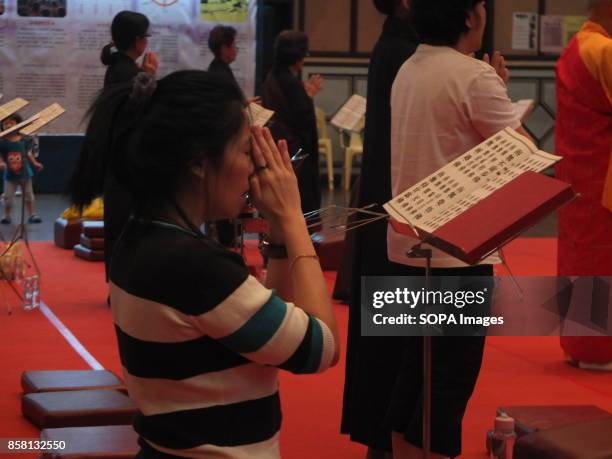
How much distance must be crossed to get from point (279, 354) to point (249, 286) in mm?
101

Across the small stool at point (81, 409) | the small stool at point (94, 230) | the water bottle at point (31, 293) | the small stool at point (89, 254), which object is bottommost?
the small stool at point (89, 254)

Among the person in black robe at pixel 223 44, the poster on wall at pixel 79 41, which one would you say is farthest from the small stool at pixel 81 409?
the poster on wall at pixel 79 41

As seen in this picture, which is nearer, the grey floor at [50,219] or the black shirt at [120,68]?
the black shirt at [120,68]

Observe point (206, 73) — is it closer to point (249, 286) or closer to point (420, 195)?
point (249, 286)

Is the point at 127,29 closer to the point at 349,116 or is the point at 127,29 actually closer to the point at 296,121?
the point at 296,121

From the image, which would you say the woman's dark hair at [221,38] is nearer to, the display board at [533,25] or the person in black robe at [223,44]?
the person in black robe at [223,44]

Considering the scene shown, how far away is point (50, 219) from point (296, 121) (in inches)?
148

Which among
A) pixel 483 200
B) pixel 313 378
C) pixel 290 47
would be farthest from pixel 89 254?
pixel 483 200

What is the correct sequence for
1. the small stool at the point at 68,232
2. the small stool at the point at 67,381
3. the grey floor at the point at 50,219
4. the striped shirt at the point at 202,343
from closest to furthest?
the striped shirt at the point at 202,343 < the small stool at the point at 67,381 < the small stool at the point at 68,232 < the grey floor at the point at 50,219

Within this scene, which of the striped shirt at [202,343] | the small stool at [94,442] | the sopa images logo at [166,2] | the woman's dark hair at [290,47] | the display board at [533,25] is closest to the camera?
the striped shirt at [202,343]

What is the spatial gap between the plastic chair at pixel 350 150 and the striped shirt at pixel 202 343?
10.5 metres

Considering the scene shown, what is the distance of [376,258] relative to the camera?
312 centimetres

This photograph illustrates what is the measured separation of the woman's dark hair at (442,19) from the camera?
2736 millimetres

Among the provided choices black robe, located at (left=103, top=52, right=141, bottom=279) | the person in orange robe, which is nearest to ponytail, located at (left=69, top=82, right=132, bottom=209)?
black robe, located at (left=103, top=52, right=141, bottom=279)
